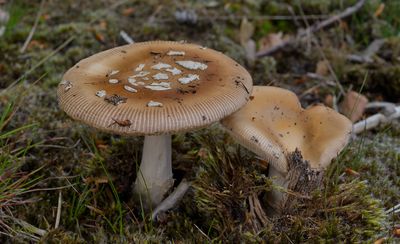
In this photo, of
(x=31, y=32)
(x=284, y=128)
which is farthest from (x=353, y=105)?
(x=31, y=32)

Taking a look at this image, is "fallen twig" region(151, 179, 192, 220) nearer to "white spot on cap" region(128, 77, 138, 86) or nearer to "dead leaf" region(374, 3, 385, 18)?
"white spot on cap" region(128, 77, 138, 86)

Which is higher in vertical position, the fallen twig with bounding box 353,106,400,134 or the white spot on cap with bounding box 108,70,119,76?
the white spot on cap with bounding box 108,70,119,76

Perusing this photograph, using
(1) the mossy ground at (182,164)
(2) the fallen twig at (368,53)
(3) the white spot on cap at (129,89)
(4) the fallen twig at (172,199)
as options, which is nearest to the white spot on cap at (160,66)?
(3) the white spot on cap at (129,89)

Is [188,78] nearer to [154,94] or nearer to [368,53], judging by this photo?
[154,94]

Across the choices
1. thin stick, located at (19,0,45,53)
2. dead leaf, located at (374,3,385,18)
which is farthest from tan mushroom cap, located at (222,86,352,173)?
dead leaf, located at (374,3,385,18)

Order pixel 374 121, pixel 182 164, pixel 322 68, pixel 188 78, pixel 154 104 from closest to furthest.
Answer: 1. pixel 154 104
2. pixel 188 78
3. pixel 182 164
4. pixel 374 121
5. pixel 322 68

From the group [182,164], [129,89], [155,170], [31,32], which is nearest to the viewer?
[129,89]

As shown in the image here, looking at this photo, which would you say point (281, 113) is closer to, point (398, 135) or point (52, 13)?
point (398, 135)

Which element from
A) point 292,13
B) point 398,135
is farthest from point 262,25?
point 398,135
